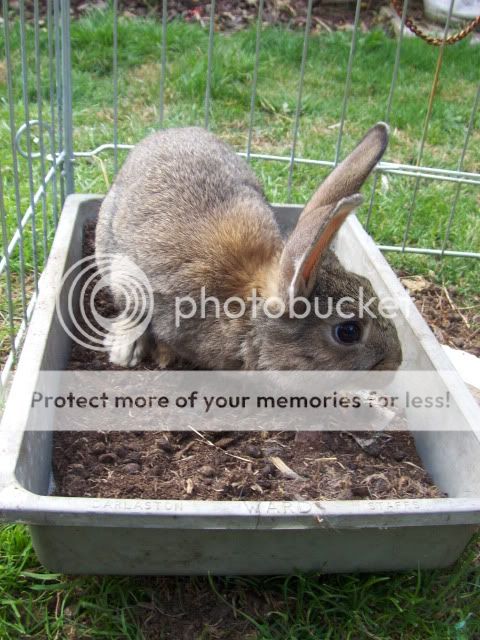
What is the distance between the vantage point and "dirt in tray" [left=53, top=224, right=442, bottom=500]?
7.49 feet

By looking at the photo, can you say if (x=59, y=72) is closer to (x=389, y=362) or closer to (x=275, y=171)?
(x=275, y=171)

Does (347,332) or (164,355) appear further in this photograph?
(164,355)

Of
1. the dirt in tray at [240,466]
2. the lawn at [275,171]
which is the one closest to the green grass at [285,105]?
the lawn at [275,171]

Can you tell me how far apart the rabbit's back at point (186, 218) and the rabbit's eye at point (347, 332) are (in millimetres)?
398

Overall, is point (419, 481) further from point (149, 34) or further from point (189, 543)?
point (149, 34)

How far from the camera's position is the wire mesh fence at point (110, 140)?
3.06 m

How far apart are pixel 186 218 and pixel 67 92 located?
3.76 feet

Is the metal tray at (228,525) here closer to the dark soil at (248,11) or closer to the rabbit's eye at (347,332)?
the rabbit's eye at (347,332)

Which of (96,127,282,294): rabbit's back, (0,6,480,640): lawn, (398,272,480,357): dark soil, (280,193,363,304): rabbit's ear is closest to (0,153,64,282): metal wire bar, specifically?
(0,6,480,640): lawn

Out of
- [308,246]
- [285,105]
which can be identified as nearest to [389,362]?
[308,246]

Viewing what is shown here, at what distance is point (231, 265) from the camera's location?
8.84ft

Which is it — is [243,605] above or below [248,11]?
below

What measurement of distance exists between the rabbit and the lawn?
0.59m

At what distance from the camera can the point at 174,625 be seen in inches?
82.4
